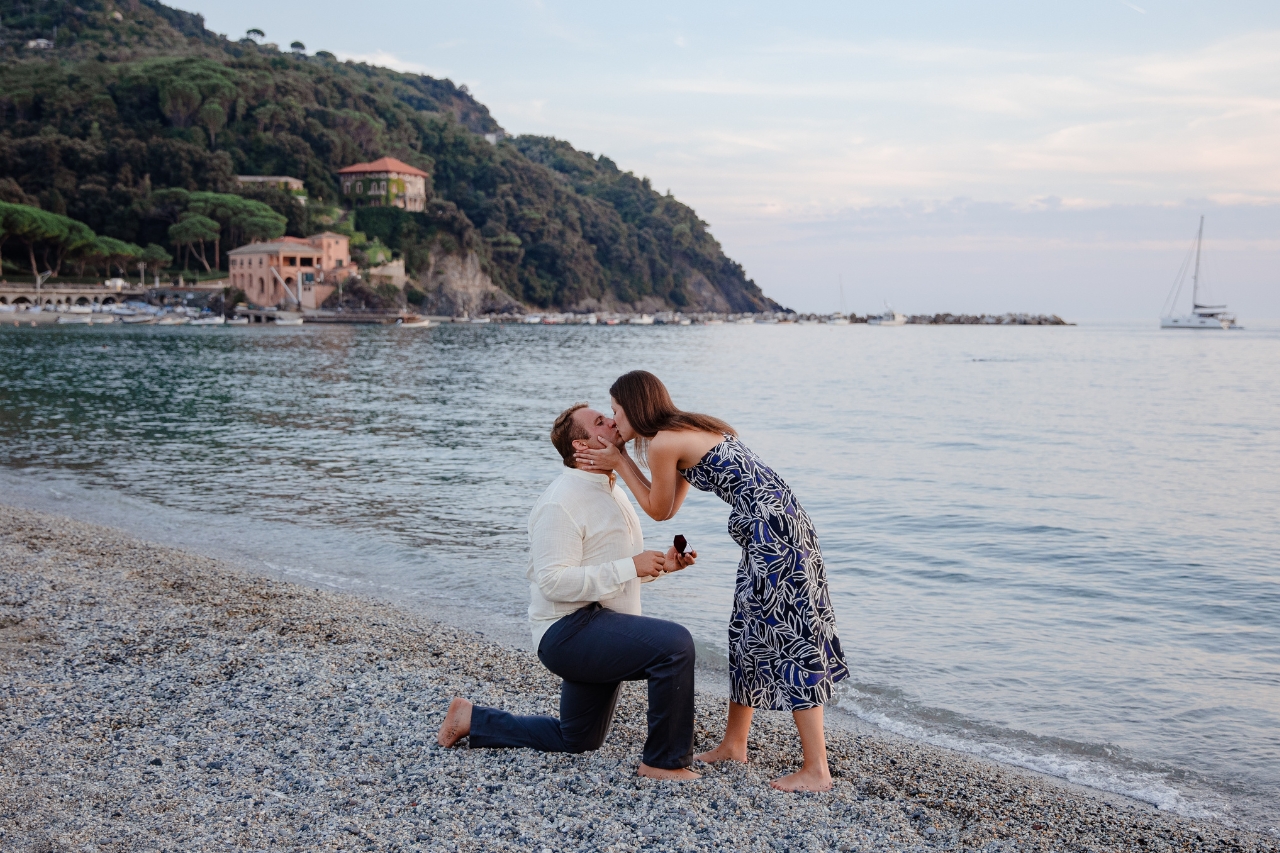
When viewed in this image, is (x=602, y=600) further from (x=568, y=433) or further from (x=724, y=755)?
(x=724, y=755)

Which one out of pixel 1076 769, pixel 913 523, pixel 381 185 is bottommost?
pixel 913 523

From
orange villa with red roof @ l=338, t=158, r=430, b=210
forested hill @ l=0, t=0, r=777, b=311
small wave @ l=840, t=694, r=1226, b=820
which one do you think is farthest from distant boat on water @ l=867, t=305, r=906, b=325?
small wave @ l=840, t=694, r=1226, b=820

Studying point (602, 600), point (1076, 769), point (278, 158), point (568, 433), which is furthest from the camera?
point (278, 158)

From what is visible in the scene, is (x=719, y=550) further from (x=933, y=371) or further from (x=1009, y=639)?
(x=933, y=371)

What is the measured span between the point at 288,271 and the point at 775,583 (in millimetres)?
106501

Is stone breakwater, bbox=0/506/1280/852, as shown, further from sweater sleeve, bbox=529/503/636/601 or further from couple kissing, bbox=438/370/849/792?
sweater sleeve, bbox=529/503/636/601

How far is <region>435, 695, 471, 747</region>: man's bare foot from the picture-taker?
4500 millimetres

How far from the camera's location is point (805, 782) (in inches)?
166

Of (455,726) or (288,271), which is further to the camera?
(288,271)

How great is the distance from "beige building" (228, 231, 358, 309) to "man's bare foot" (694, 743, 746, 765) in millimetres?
104670

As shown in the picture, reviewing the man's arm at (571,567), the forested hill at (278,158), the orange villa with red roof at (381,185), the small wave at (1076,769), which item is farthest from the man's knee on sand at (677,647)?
the orange villa with red roof at (381,185)

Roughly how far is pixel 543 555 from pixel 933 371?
51.4m

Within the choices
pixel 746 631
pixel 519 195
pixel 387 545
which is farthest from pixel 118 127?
pixel 746 631

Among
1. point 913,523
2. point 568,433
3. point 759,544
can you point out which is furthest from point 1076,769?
point 913,523
